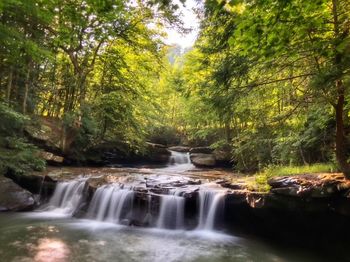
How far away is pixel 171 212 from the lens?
9.90m

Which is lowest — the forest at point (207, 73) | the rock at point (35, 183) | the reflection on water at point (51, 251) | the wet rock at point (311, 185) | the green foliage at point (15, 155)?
the reflection on water at point (51, 251)

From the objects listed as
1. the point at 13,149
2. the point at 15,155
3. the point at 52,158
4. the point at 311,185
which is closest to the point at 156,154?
the point at 52,158

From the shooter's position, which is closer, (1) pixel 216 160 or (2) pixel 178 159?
(1) pixel 216 160

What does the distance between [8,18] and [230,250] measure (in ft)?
33.7

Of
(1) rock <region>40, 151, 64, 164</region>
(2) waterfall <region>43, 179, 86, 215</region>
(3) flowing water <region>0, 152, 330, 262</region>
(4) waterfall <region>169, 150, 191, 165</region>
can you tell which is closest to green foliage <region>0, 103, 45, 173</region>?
(2) waterfall <region>43, 179, 86, 215</region>

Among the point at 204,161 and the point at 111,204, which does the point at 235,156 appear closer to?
the point at 204,161

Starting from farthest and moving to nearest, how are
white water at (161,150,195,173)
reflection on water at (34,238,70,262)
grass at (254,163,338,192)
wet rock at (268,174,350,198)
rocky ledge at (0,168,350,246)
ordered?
white water at (161,150,195,173) → grass at (254,163,338,192) → rocky ledge at (0,168,350,246) → wet rock at (268,174,350,198) → reflection on water at (34,238,70,262)

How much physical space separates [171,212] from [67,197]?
4189 mm

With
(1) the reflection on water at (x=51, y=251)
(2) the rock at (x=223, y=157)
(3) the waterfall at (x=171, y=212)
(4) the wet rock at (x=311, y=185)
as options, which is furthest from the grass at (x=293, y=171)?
(2) the rock at (x=223, y=157)

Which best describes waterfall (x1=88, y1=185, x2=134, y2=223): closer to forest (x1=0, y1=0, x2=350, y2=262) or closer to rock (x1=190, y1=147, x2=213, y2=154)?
forest (x1=0, y1=0, x2=350, y2=262)

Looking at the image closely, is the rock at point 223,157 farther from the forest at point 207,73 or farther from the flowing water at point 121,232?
the flowing water at point 121,232

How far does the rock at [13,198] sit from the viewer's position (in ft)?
35.2

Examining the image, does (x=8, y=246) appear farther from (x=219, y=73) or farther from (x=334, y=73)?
(x=334, y=73)

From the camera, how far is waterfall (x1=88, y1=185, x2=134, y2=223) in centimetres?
1039
